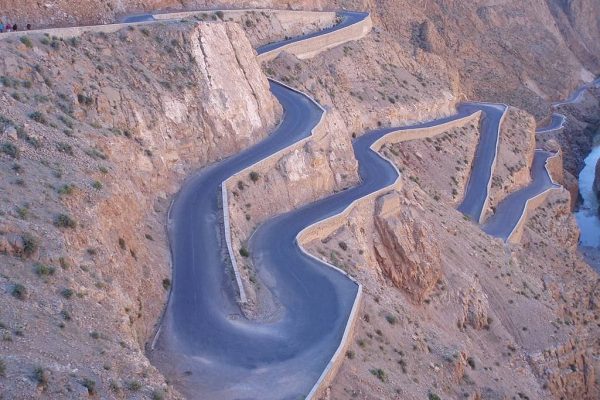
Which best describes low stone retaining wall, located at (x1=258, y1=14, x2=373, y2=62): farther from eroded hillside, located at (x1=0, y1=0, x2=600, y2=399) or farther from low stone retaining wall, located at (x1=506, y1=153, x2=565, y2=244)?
low stone retaining wall, located at (x1=506, y1=153, x2=565, y2=244)

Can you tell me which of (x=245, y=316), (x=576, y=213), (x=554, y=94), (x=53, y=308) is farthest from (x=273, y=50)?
(x=554, y=94)

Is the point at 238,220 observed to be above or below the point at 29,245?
below

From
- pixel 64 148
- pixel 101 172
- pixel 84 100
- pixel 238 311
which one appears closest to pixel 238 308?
pixel 238 311

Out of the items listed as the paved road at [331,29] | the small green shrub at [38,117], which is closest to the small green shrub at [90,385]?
the small green shrub at [38,117]

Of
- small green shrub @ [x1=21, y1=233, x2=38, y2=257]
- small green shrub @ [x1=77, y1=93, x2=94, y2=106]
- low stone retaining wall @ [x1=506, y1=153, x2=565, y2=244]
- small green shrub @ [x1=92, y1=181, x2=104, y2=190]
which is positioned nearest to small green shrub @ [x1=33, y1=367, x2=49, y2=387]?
small green shrub @ [x1=21, y1=233, x2=38, y2=257]

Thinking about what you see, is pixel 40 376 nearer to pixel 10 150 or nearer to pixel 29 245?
pixel 29 245

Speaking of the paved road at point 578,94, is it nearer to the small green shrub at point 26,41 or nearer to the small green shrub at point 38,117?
the small green shrub at point 26,41

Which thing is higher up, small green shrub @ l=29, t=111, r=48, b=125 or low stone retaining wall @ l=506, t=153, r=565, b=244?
small green shrub @ l=29, t=111, r=48, b=125
